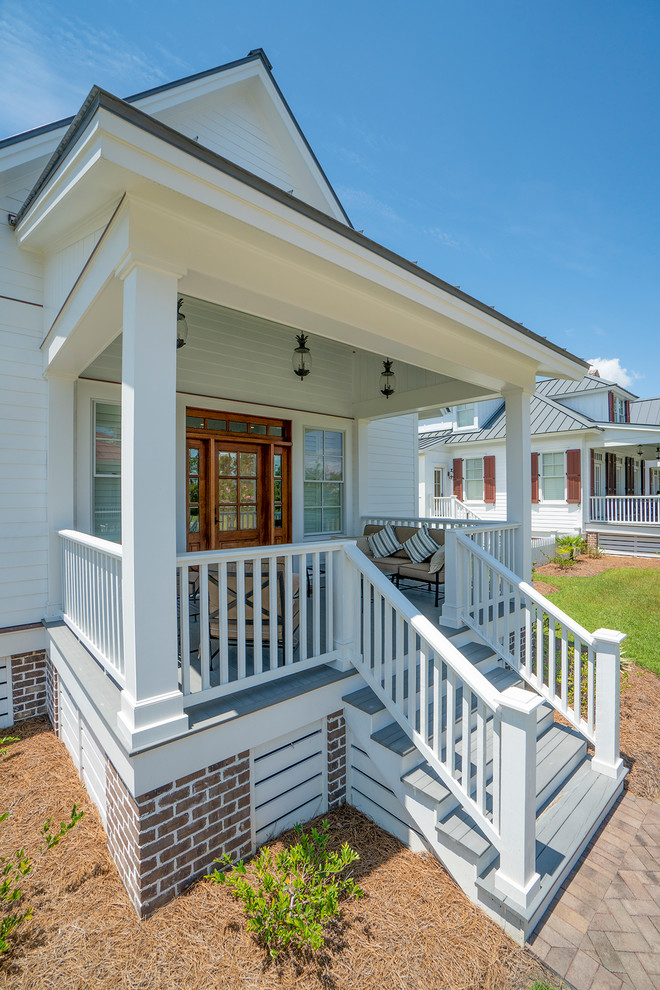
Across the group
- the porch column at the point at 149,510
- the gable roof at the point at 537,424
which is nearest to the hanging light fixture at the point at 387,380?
the porch column at the point at 149,510

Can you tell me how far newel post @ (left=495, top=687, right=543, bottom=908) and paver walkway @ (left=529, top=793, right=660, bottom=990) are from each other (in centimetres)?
24

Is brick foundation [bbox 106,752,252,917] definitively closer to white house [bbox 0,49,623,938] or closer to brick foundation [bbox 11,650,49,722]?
white house [bbox 0,49,623,938]

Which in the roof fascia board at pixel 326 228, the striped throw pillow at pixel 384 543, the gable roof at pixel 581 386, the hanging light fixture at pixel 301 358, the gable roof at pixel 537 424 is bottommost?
the striped throw pillow at pixel 384 543

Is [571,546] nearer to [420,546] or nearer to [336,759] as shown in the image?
[420,546]

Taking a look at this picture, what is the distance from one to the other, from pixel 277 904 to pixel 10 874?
166 cm

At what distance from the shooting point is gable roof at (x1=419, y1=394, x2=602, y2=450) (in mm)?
14531

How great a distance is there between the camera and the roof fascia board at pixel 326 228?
192cm

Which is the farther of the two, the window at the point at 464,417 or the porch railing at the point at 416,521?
the window at the point at 464,417

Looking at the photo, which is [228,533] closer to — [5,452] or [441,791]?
[5,452]

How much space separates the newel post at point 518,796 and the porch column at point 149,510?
5.40 ft

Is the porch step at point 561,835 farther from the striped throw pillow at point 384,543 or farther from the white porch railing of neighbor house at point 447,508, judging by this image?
the white porch railing of neighbor house at point 447,508

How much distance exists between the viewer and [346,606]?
10.9ft

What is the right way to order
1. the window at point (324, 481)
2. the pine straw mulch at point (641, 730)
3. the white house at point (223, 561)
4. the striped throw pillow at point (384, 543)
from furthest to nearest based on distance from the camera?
the window at point (324, 481), the striped throw pillow at point (384, 543), the pine straw mulch at point (641, 730), the white house at point (223, 561)

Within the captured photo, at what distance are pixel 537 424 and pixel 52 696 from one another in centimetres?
1548
